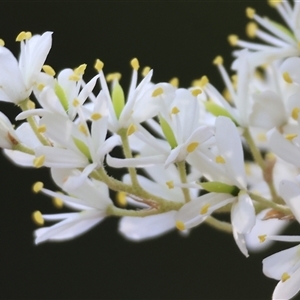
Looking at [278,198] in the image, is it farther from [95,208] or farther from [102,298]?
[102,298]

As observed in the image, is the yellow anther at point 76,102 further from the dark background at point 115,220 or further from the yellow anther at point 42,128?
the dark background at point 115,220

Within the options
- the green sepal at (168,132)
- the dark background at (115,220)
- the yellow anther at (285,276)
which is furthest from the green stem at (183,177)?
the dark background at (115,220)

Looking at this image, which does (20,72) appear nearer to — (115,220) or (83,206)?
(83,206)

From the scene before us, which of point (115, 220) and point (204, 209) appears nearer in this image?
point (204, 209)

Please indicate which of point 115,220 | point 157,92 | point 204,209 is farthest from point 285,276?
point 115,220

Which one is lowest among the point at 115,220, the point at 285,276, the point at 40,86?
the point at 115,220

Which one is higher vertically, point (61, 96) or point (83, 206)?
point (61, 96)
